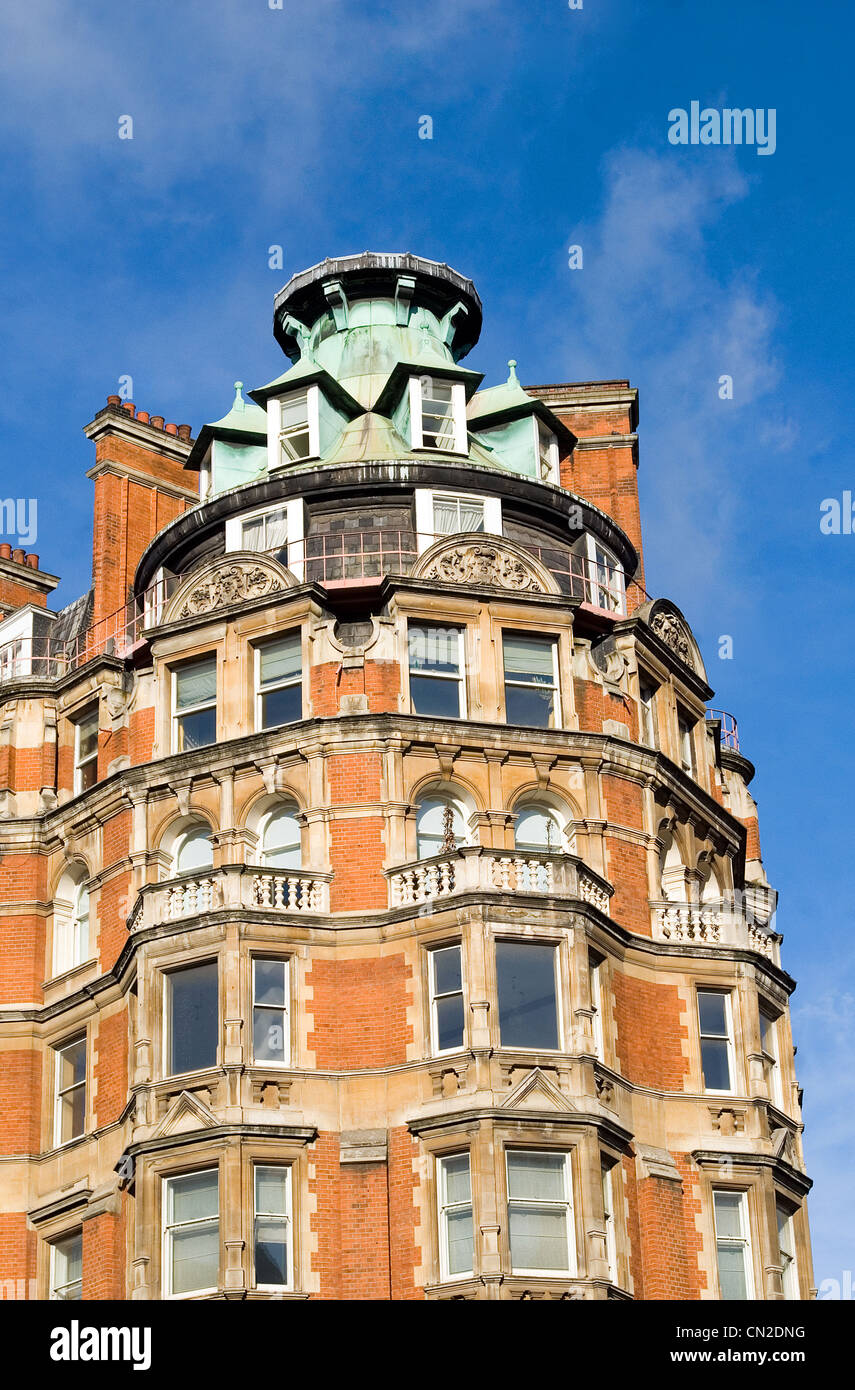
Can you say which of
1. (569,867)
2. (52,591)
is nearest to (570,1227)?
(569,867)

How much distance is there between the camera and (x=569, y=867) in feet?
163

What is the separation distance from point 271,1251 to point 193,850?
10173 millimetres

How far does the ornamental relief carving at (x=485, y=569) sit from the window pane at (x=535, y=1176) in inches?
520

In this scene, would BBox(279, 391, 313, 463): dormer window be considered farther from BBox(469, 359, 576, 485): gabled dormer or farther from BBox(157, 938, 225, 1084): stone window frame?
BBox(157, 938, 225, 1084): stone window frame

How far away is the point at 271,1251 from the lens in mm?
Answer: 46375

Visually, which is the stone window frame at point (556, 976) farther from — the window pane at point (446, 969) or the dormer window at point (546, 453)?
the dormer window at point (546, 453)

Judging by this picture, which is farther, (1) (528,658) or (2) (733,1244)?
(1) (528,658)

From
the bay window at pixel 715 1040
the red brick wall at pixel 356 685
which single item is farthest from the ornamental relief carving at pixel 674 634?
the bay window at pixel 715 1040

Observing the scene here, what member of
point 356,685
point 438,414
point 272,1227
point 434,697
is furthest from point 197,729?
point 272,1227

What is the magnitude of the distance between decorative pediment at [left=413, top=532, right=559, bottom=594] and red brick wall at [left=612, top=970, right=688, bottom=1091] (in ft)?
29.9

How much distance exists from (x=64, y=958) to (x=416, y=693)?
10.1 metres

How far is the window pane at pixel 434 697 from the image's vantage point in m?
52.8

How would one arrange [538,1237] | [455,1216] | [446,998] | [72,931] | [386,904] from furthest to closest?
[72,931]
[386,904]
[446,998]
[455,1216]
[538,1237]

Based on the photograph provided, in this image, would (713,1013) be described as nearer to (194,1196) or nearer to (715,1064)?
(715,1064)
